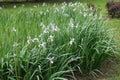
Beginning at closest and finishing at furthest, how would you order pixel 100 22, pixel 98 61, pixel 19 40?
pixel 19 40
pixel 98 61
pixel 100 22

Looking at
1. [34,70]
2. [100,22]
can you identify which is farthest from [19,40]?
[100,22]

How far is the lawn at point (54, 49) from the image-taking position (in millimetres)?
4842

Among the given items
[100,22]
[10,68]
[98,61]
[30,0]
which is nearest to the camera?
[10,68]

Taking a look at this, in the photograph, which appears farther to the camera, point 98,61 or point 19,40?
point 98,61

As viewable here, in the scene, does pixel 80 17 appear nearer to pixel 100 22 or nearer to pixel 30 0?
pixel 100 22

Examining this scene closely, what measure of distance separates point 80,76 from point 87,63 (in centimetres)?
26

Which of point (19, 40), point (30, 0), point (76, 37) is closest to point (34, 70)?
point (19, 40)

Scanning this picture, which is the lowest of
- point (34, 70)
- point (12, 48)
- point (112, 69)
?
point (112, 69)

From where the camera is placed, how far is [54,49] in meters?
5.36

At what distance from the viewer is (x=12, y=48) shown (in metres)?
5.08

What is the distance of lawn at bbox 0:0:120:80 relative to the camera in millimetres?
4842

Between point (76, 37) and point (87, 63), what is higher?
point (76, 37)

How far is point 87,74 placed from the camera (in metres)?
5.70

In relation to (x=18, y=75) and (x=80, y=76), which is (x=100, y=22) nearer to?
(x=80, y=76)
